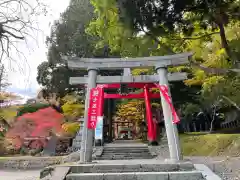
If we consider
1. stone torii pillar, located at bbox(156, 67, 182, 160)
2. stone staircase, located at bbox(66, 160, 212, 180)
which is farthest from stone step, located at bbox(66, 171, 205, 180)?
stone torii pillar, located at bbox(156, 67, 182, 160)

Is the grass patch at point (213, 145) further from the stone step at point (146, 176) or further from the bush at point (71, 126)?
the bush at point (71, 126)

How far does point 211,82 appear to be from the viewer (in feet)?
46.8

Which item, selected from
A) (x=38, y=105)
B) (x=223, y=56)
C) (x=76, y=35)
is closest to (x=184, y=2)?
(x=223, y=56)

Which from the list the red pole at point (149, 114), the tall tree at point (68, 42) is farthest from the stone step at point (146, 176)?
the tall tree at point (68, 42)

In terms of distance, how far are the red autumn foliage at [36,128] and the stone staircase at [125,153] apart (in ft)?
22.7

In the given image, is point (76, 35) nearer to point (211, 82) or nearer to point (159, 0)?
point (211, 82)

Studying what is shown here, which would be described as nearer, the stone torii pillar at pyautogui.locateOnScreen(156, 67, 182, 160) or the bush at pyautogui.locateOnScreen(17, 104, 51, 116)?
the stone torii pillar at pyautogui.locateOnScreen(156, 67, 182, 160)

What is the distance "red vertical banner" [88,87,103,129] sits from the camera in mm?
9984

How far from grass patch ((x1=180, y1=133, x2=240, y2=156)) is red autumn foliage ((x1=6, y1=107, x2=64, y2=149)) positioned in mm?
10010

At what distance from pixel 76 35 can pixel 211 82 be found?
37.2 feet

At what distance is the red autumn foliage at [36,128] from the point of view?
2128 centimetres

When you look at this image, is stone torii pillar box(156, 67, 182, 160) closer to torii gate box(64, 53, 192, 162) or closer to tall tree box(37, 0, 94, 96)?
torii gate box(64, 53, 192, 162)

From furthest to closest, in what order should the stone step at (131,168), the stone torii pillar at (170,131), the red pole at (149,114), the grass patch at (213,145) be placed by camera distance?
the red pole at (149,114) → the grass patch at (213,145) → the stone torii pillar at (170,131) → the stone step at (131,168)

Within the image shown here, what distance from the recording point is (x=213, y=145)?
14.3 m
